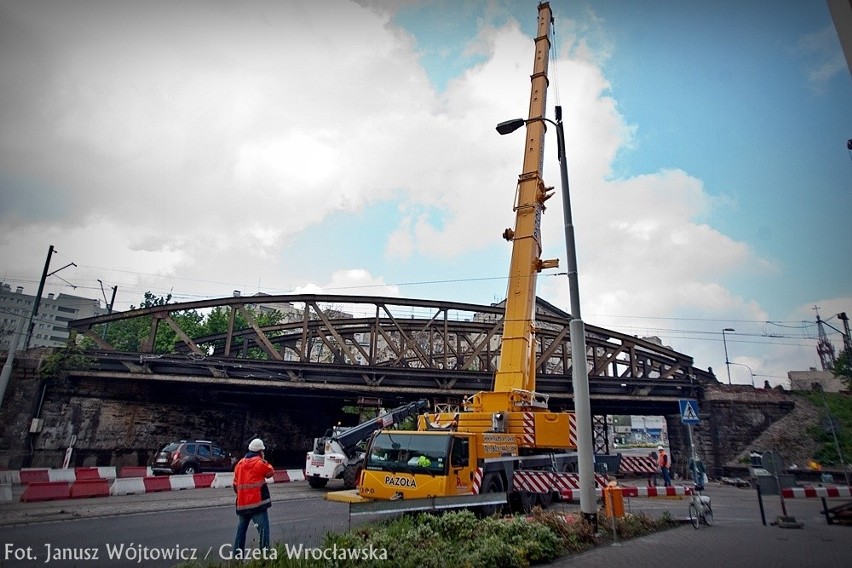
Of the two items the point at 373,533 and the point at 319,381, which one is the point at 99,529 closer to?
the point at 373,533

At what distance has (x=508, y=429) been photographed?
11.8m

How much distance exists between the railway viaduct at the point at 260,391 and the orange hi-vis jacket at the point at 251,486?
13.4 m

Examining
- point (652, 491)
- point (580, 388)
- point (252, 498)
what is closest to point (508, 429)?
point (652, 491)

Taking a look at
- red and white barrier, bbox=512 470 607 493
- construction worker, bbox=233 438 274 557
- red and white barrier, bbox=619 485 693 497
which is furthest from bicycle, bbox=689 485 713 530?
construction worker, bbox=233 438 274 557

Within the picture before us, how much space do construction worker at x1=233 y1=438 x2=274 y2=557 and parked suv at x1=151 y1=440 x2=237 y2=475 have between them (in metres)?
15.1

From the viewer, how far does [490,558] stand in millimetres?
6160

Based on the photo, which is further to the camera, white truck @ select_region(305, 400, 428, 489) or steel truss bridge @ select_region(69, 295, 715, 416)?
steel truss bridge @ select_region(69, 295, 715, 416)

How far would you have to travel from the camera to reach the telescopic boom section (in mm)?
12820

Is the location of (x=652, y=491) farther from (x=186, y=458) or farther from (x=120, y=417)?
(x=120, y=417)

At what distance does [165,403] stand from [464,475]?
20627 millimetres

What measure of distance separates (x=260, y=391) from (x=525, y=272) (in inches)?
678

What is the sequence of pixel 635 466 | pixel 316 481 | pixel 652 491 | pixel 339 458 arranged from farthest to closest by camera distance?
pixel 316 481, pixel 339 458, pixel 635 466, pixel 652 491

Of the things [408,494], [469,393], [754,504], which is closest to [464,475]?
[408,494]

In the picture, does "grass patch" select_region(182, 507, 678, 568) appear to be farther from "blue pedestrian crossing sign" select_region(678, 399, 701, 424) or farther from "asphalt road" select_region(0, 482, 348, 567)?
"blue pedestrian crossing sign" select_region(678, 399, 701, 424)
